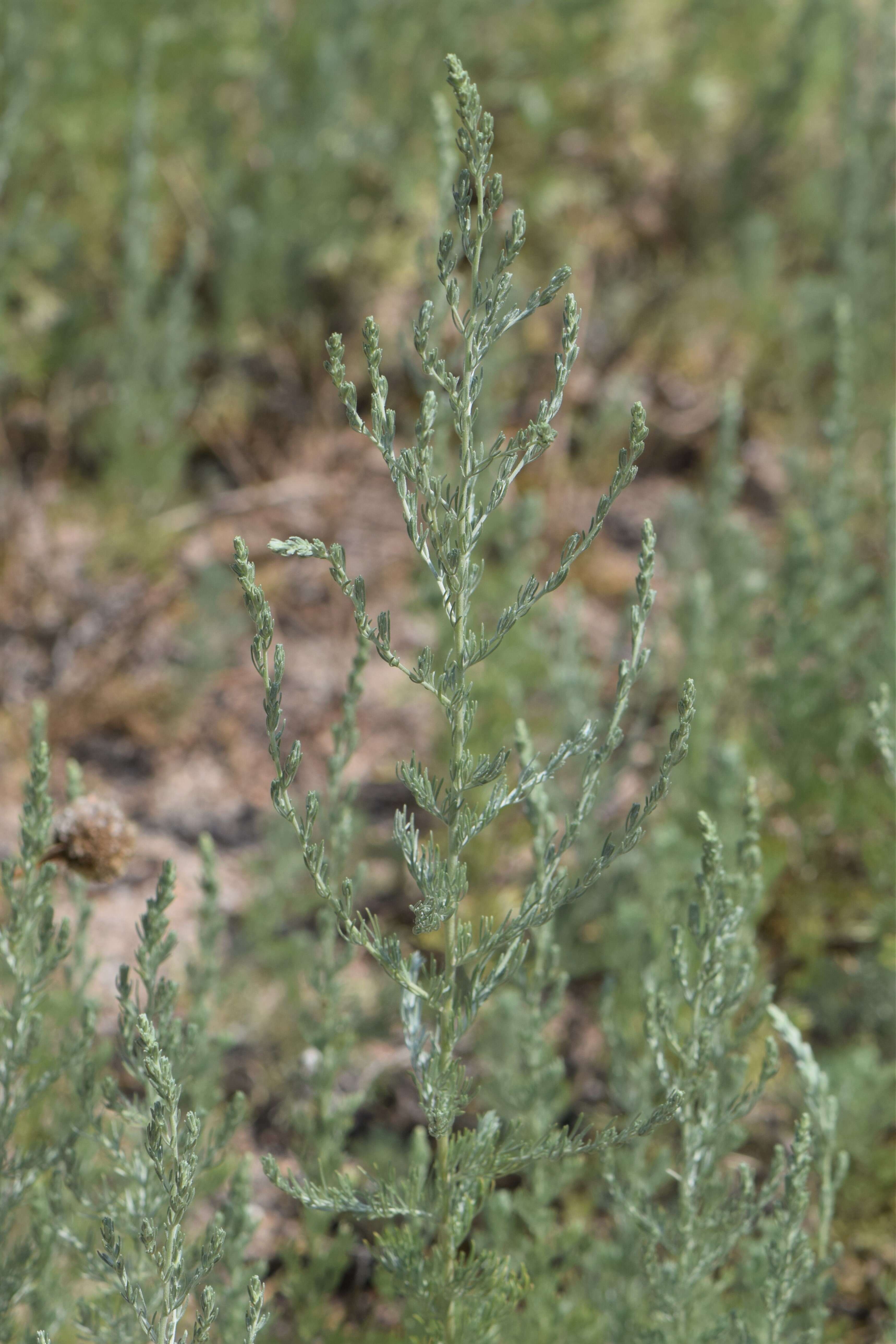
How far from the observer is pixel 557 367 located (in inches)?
62.4

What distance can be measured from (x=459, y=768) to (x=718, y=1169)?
4.08ft

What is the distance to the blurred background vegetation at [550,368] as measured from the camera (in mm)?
3297

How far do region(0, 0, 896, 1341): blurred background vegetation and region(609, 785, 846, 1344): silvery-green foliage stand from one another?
0.41m

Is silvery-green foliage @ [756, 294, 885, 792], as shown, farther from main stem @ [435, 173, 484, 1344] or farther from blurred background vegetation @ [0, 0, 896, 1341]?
main stem @ [435, 173, 484, 1344]

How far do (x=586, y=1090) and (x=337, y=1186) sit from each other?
3.43 ft

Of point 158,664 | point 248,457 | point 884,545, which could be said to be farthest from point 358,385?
point 884,545

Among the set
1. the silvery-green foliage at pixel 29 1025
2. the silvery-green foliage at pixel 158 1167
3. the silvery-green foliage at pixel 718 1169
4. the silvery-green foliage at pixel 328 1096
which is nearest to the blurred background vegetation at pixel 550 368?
the silvery-green foliage at pixel 328 1096

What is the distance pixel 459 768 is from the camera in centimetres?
165

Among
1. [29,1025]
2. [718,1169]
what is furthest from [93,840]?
[718,1169]

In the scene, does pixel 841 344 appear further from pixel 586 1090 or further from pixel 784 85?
pixel 784 85

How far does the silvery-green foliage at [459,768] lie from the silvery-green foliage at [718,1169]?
240 mm

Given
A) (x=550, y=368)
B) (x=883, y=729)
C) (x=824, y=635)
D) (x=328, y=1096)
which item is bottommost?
(x=328, y=1096)

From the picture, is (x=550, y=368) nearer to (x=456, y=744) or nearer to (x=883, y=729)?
(x=883, y=729)

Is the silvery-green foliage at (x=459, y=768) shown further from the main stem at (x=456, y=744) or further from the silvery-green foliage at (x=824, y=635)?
the silvery-green foliage at (x=824, y=635)
